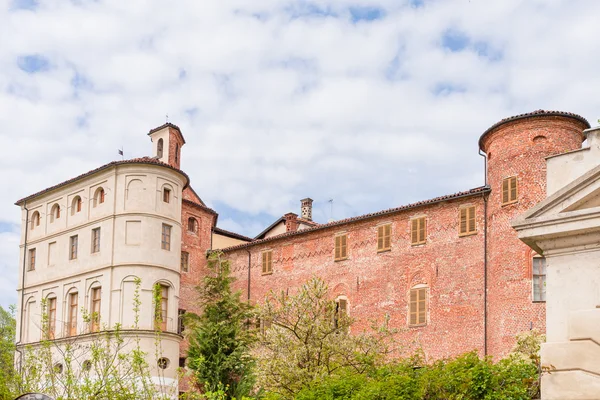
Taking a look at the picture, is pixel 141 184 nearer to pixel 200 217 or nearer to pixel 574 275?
pixel 200 217

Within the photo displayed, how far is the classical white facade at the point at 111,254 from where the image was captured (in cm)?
3784

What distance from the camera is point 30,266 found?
4359 centimetres

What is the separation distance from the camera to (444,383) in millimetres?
15078

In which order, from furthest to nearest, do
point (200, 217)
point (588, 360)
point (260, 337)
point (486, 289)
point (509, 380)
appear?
point (200, 217) → point (486, 289) → point (260, 337) → point (509, 380) → point (588, 360)

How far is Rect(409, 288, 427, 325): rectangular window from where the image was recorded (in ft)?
110

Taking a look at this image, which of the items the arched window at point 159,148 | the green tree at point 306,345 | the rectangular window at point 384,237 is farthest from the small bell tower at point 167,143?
the green tree at point 306,345

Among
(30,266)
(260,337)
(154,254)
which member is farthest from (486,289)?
(30,266)

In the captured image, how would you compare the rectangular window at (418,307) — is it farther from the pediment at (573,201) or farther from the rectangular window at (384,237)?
the pediment at (573,201)

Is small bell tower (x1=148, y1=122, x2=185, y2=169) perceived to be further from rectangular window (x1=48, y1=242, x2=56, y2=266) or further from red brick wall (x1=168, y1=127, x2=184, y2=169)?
rectangular window (x1=48, y1=242, x2=56, y2=266)

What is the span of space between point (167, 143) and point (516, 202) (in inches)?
810

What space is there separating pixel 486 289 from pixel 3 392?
68.0 feet

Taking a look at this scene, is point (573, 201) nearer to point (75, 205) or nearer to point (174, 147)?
point (75, 205)

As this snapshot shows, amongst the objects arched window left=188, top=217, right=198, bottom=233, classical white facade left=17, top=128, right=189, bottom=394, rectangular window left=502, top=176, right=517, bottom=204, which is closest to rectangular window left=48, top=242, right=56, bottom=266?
classical white facade left=17, top=128, right=189, bottom=394

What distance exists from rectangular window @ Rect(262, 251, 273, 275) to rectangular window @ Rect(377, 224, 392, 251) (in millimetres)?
6504
